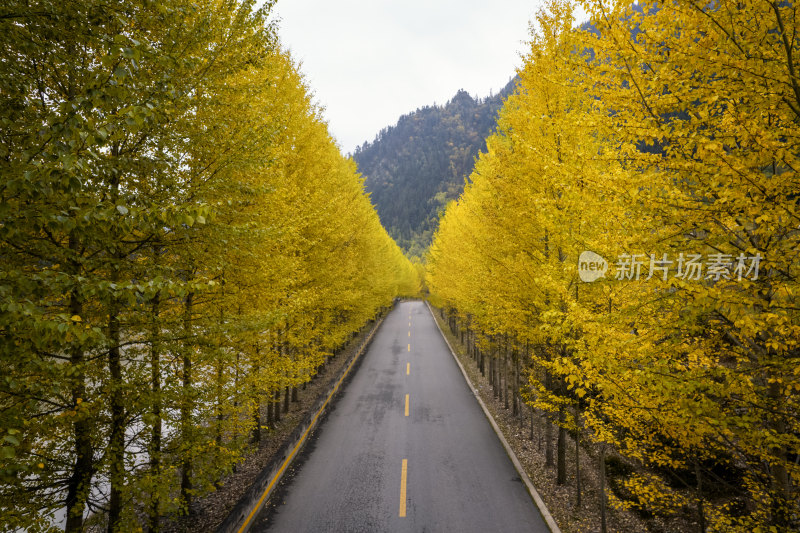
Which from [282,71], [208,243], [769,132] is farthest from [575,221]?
[282,71]

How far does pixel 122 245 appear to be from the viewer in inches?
200

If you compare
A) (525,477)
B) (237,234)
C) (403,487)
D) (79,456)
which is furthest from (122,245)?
(525,477)

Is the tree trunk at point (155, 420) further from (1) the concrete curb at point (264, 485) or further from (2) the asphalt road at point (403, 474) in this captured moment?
(2) the asphalt road at point (403, 474)

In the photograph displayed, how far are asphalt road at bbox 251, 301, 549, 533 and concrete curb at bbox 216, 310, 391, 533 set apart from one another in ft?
0.77

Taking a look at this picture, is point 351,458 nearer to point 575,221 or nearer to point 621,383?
point 621,383

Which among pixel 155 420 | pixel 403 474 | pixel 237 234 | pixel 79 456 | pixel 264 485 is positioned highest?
pixel 237 234

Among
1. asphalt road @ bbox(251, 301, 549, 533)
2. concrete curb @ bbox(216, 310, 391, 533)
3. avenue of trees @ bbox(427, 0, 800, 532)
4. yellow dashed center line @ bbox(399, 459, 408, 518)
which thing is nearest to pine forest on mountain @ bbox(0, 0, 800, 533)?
avenue of trees @ bbox(427, 0, 800, 532)

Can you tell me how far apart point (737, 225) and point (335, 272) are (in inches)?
483

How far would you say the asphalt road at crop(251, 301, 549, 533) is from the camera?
7.59 m

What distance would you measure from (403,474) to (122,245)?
28.7 ft

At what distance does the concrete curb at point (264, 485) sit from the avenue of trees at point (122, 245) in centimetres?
158

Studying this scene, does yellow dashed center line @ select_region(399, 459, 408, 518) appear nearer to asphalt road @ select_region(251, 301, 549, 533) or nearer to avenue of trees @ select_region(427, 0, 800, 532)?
asphalt road @ select_region(251, 301, 549, 533)

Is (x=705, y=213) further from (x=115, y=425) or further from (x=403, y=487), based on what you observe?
(x=403, y=487)

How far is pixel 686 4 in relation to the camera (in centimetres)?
382
